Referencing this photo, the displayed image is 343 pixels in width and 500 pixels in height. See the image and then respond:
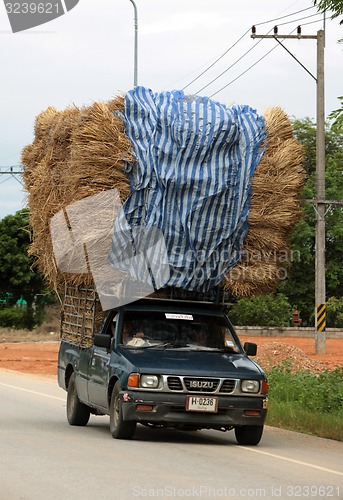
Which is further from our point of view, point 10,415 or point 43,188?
point 10,415

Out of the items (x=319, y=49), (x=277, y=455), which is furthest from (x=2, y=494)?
(x=319, y=49)

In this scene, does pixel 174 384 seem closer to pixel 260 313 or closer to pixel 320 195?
pixel 320 195

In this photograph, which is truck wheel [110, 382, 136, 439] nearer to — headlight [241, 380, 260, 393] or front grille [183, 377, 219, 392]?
front grille [183, 377, 219, 392]

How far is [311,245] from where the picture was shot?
6531cm

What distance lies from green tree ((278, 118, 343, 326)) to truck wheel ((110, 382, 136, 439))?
161 feet

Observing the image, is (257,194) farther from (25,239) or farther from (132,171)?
(25,239)

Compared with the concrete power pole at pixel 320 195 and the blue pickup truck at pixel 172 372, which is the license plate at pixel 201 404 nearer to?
the blue pickup truck at pixel 172 372

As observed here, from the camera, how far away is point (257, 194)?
51.0 feet

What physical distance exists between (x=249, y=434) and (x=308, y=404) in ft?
15.4

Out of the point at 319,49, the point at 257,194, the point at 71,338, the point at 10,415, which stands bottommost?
the point at 10,415

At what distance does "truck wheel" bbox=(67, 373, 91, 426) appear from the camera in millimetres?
16609

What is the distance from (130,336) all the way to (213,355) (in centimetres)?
110

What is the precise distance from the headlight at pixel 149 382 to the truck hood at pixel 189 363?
71mm

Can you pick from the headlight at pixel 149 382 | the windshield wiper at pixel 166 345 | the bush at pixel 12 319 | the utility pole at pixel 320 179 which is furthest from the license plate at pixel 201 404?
the bush at pixel 12 319
